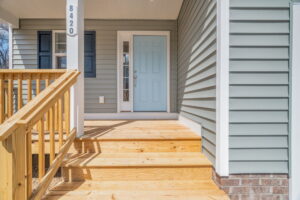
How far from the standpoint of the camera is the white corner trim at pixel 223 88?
1.95 meters

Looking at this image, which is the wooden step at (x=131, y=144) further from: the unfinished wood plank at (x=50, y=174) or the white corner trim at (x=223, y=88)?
the white corner trim at (x=223, y=88)

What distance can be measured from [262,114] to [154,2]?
2875mm

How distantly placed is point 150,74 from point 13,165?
3678 millimetres

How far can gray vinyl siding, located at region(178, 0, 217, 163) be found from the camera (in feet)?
7.18

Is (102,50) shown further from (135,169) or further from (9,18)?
(135,169)

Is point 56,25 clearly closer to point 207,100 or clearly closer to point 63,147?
point 63,147

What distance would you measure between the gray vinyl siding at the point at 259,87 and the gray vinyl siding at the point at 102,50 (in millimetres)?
2715

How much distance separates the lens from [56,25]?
Result: 15.4ft

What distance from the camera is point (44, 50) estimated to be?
4.71 metres

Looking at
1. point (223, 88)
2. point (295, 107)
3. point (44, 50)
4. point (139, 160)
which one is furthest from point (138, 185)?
point (44, 50)

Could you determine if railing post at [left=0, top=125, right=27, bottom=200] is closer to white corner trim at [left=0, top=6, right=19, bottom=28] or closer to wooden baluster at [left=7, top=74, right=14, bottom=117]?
wooden baluster at [left=7, top=74, right=14, bottom=117]

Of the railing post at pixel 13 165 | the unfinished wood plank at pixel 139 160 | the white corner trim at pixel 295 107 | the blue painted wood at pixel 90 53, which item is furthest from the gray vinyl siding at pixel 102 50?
the railing post at pixel 13 165

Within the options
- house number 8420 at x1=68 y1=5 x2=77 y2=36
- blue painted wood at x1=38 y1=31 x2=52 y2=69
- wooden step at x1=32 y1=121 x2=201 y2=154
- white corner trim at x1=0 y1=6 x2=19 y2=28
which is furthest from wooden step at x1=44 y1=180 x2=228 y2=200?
white corner trim at x1=0 y1=6 x2=19 y2=28

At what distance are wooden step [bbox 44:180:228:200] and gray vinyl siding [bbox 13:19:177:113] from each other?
2.74 meters
